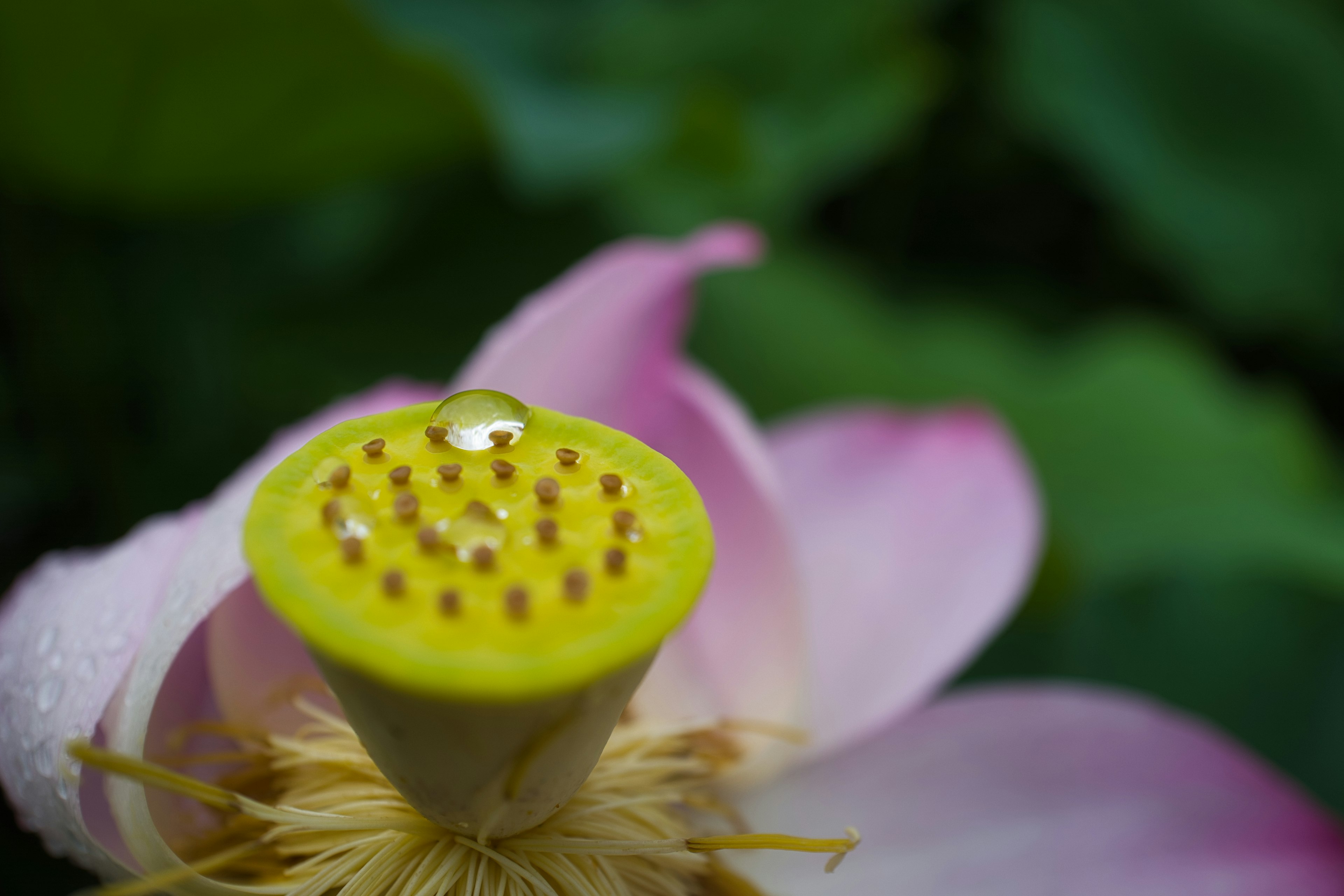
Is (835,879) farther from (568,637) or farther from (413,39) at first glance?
(413,39)

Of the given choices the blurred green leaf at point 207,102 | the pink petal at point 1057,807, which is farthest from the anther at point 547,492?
the blurred green leaf at point 207,102

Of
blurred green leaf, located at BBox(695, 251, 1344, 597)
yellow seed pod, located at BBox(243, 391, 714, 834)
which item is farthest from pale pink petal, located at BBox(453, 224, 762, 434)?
blurred green leaf, located at BBox(695, 251, 1344, 597)

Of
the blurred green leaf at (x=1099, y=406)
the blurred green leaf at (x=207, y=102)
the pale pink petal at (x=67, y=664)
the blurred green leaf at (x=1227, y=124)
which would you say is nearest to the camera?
the pale pink petal at (x=67, y=664)

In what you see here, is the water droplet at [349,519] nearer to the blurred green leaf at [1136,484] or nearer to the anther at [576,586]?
the anther at [576,586]

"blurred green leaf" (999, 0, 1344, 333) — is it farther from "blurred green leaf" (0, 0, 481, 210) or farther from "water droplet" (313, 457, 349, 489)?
"water droplet" (313, 457, 349, 489)

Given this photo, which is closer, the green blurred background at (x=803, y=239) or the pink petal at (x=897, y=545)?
the pink petal at (x=897, y=545)

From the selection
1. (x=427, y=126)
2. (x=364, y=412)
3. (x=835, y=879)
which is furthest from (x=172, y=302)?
(x=835, y=879)
